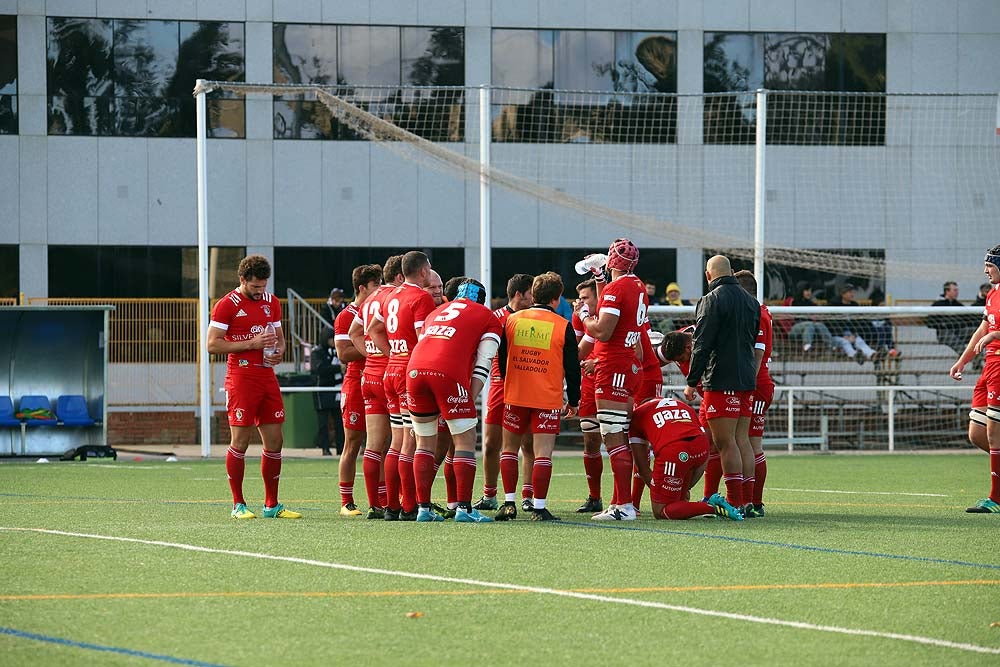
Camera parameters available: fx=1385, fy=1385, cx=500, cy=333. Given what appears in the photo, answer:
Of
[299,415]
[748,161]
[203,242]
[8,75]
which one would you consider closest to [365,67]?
[8,75]

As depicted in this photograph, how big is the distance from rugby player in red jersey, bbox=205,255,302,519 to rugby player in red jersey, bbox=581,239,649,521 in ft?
8.41

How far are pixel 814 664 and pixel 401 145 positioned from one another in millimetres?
15988

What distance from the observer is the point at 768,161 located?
28688mm

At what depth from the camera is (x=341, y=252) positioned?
28.3 meters

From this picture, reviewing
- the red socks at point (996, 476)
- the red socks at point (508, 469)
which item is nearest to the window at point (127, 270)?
the red socks at point (508, 469)

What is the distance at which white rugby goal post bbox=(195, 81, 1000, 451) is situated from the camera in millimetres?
27938

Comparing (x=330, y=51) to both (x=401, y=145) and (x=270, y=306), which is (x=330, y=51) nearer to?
(x=401, y=145)

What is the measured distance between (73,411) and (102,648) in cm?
1465

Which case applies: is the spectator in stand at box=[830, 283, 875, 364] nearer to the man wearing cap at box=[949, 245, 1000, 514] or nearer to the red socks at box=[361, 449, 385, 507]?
the man wearing cap at box=[949, 245, 1000, 514]

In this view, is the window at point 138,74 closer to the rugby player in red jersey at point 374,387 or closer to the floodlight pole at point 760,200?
the floodlight pole at point 760,200

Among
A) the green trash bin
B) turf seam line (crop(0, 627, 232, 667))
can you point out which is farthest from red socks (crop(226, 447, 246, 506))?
the green trash bin

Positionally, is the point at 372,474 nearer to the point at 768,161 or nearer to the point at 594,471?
the point at 594,471

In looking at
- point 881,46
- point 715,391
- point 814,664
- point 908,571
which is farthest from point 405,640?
point 881,46

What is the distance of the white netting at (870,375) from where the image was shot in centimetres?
2370
